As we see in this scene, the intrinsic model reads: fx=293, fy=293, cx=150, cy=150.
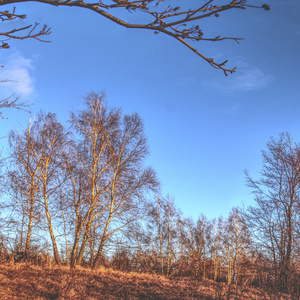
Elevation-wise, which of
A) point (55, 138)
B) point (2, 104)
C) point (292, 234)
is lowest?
point (292, 234)

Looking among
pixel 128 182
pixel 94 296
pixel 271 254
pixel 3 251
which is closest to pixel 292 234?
pixel 271 254

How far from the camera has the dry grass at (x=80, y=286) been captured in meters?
8.04

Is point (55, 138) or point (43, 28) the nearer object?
point (43, 28)

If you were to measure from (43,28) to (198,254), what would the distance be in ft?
80.6

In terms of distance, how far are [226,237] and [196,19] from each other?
27.5m

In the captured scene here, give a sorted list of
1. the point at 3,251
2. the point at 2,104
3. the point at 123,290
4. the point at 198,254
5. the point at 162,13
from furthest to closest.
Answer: the point at 198,254
the point at 3,251
the point at 123,290
the point at 2,104
the point at 162,13

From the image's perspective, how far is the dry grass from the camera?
26.4 feet

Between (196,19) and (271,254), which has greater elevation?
(196,19)

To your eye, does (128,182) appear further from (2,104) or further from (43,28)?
(43,28)

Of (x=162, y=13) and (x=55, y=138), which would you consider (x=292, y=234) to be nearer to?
(x=55, y=138)

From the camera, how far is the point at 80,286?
30.0 ft

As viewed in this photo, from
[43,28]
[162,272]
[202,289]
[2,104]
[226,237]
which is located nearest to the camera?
[43,28]

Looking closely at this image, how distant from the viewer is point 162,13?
2.73 meters

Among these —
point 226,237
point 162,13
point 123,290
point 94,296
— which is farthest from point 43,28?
point 226,237
